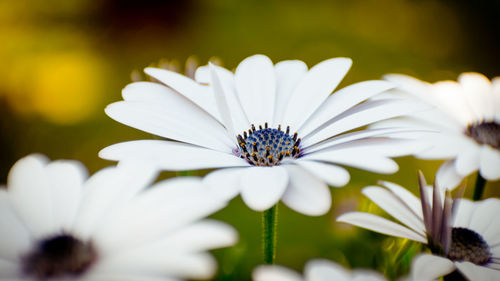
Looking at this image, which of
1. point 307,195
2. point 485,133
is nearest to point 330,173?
point 307,195

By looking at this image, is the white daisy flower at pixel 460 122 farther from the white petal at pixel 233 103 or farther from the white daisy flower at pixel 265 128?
the white petal at pixel 233 103

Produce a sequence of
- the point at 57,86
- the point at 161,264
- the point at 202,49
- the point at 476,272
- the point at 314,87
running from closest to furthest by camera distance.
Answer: the point at 161,264 → the point at 476,272 → the point at 314,87 → the point at 57,86 → the point at 202,49

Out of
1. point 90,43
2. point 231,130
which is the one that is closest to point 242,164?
point 231,130

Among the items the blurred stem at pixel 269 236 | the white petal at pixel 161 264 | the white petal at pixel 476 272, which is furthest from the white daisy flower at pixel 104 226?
the white petal at pixel 476 272

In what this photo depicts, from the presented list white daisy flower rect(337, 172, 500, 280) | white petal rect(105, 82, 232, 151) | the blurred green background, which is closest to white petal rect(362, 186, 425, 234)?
white daisy flower rect(337, 172, 500, 280)

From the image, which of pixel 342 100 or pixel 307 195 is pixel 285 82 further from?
pixel 307 195

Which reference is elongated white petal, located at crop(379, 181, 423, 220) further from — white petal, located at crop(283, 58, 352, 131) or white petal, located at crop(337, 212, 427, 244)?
white petal, located at crop(283, 58, 352, 131)
